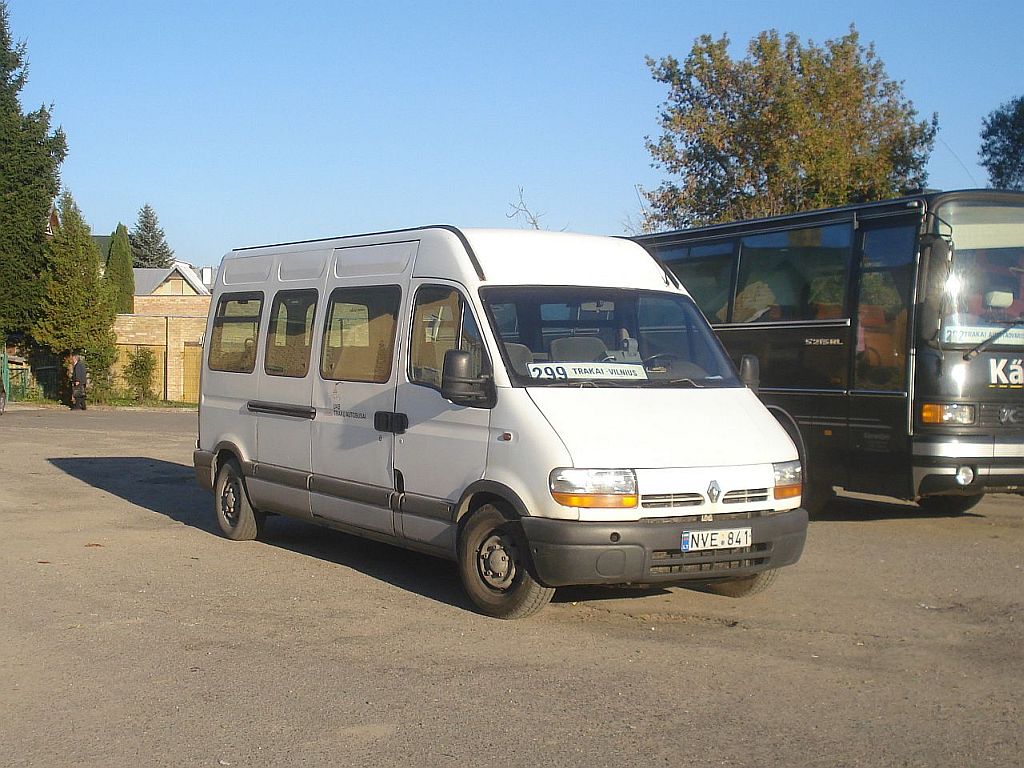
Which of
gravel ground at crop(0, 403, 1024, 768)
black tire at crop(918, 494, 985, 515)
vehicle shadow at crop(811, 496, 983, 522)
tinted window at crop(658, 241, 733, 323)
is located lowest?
gravel ground at crop(0, 403, 1024, 768)

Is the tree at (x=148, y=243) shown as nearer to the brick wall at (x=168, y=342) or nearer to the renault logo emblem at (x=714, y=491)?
the brick wall at (x=168, y=342)

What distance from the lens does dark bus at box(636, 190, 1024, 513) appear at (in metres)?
11.0

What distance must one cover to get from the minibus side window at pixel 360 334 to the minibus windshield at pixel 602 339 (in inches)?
42.4

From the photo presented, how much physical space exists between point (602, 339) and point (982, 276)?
4755mm

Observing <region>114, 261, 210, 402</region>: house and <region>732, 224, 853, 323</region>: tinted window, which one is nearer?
<region>732, 224, 853, 323</region>: tinted window

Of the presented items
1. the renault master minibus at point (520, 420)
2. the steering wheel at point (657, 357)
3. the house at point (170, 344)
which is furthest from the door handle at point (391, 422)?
the house at point (170, 344)

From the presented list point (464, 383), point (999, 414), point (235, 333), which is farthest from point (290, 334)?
point (999, 414)

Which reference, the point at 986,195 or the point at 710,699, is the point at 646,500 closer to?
the point at 710,699

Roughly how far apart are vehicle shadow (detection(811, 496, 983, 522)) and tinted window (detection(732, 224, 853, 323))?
7.10 feet

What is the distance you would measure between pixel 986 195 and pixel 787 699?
273 inches

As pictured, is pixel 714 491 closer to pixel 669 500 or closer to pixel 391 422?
pixel 669 500

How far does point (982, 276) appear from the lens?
37.3 ft

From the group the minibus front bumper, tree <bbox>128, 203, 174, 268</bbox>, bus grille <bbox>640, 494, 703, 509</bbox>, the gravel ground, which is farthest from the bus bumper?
tree <bbox>128, 203, 174, 268</bbox>

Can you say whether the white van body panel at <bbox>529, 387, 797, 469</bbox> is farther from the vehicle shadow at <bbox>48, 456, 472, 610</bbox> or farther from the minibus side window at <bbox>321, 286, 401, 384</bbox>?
the minibus side window at <bbox>321, 286, 401, 384</bbox>
